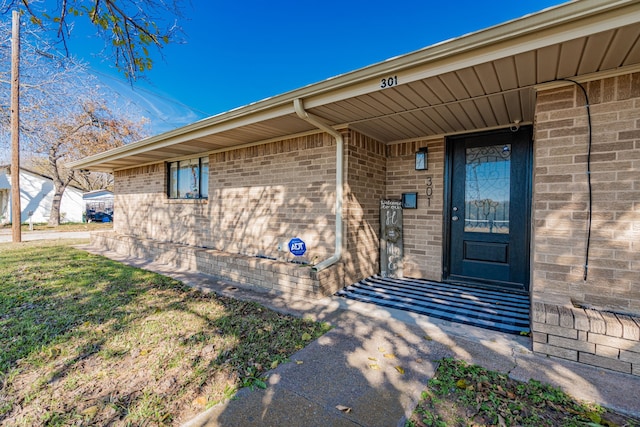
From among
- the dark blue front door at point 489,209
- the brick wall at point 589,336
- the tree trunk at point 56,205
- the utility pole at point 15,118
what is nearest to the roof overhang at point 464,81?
A: the dark blue front door at point 489,209

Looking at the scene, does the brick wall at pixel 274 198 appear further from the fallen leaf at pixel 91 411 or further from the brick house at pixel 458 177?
the fallen leaf at pixel 91 411

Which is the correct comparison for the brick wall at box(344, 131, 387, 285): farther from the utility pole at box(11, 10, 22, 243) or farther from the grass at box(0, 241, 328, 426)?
the utility pole at box(11, 10, 22, 243)

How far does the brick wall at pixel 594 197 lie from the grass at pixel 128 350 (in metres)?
2.23

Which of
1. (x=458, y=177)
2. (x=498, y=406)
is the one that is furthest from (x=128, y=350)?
(x=458, y=177)

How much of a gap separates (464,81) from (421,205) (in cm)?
215

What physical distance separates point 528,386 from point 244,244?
438 centimetres

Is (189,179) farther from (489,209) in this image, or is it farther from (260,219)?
(489,209)

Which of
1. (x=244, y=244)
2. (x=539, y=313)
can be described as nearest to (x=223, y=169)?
(x=244, y=244)

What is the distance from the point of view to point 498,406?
1.74 metres

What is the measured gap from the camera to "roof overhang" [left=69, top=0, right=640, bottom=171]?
6.48 ft

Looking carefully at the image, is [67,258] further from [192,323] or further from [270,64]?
[270,64]

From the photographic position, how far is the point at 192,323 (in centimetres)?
293

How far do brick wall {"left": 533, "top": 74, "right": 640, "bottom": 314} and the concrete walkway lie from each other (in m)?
0.65

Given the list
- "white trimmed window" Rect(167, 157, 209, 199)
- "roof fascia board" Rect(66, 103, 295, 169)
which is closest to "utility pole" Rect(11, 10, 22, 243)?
"roof fascia board" Rect(66, 103, 295, 169)
